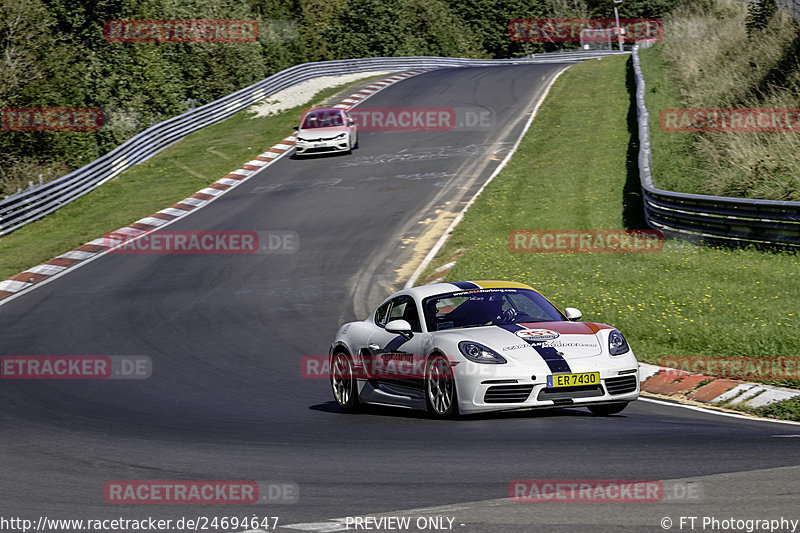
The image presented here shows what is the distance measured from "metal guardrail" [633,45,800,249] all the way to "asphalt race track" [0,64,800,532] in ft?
16.7

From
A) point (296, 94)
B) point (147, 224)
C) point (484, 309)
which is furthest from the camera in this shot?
point (296, 94)

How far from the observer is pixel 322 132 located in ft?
115

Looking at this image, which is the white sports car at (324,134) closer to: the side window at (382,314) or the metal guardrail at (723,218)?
the metal guardrail at (723,218)

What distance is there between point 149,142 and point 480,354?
30.5 m

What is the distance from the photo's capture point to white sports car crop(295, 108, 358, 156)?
1373 inches

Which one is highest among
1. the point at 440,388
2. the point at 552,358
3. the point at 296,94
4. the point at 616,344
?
the point at 296,94

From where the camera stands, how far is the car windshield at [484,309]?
34.4 ft

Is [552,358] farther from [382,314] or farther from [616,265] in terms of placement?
[616,265]

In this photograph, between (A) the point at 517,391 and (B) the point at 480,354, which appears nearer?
(A) the point at 517,391

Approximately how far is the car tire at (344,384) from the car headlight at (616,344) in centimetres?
289

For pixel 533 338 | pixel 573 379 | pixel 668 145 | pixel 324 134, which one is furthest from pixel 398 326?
pixel 324 134

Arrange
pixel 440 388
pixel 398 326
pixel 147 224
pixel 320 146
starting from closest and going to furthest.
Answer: pixel 440 388
pixel 398 326
pixel 147 224
pixel 320 146

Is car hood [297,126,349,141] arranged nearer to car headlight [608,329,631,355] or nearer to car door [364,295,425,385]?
car door [364,295,425,385]

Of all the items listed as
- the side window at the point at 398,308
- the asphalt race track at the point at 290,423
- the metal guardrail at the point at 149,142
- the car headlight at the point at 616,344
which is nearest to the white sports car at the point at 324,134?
the metal guardrail at the point at 149,142
